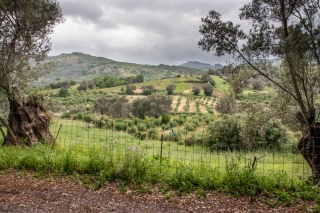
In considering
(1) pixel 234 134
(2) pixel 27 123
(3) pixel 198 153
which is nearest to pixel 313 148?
(3) pixel 198 153

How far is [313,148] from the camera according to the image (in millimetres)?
6727

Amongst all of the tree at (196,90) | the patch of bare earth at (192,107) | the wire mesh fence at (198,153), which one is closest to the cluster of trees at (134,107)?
the patch of bare earth at (192,107)

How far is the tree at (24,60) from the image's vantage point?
9844mm

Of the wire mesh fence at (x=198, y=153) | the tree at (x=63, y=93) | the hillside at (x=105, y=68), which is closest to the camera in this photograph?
the wire mesh fence at (x=198, y=153)

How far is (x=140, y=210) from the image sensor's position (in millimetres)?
5074

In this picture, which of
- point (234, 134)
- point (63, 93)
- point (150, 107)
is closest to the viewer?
point (234, 134)

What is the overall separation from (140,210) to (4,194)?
10.7 feet

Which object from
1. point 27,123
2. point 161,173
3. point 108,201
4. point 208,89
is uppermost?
point 208,89

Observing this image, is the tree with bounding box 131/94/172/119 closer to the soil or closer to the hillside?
the soil

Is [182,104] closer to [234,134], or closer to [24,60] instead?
[234,134]

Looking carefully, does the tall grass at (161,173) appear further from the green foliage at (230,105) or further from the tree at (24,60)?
the green foliage at (230,105)

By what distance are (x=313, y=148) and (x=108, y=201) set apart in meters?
5.45

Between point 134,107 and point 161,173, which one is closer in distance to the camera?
point 161,173

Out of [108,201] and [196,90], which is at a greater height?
[196,90]
